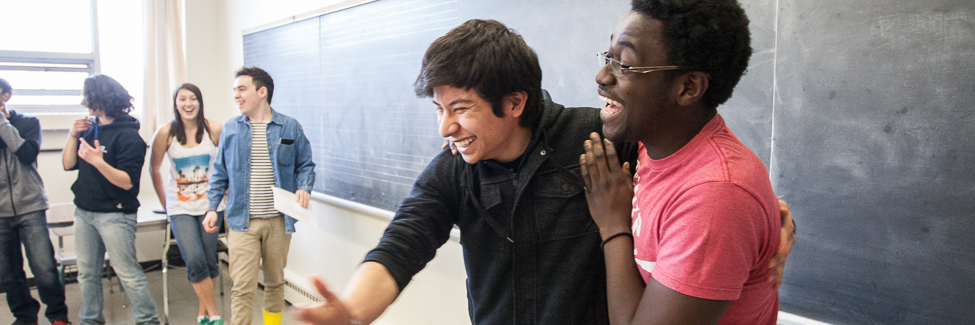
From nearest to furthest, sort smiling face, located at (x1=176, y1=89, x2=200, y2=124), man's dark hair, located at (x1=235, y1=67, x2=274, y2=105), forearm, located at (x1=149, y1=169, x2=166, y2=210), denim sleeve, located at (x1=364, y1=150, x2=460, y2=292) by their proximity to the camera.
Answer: denim sleeve, located at (x1=364, y1=150, x2=460, y2=292) < man's dark hair, located at (x1=235, y1=67, x2=274, y2=105) < smiling face, located at (x1=176, y1=89, x2=200, y2=124) < forearm, located at (x1=149, y1=169, x2=166, y2=210)

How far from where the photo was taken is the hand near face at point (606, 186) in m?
1.01

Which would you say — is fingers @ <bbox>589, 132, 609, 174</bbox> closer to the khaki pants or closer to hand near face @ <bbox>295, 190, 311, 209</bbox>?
hand near face @ <bbox>295, 190, 311, 209</bbox>

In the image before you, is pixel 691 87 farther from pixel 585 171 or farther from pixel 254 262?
pixel 254 262

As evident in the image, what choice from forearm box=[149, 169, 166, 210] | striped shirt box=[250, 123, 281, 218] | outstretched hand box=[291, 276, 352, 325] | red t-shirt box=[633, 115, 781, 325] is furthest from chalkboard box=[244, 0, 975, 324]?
forearm box=[149, 169, 166, 210]

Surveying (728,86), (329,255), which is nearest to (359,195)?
(329,255)

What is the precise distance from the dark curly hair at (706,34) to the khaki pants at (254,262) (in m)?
2.89

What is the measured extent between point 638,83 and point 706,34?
124 millimetres

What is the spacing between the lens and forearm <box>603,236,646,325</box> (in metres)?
0.95

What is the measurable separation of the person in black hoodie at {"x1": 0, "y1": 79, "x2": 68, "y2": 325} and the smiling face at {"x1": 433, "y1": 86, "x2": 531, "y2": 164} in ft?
11.1

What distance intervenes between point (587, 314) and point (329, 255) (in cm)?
298

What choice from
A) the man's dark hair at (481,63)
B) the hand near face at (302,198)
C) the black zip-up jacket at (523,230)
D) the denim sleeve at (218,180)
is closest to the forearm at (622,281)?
the black zip-up jacket at (523,230)

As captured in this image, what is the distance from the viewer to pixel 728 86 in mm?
911

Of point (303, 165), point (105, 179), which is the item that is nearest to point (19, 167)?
point (105, 179)

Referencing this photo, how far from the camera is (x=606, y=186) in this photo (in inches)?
41.1
